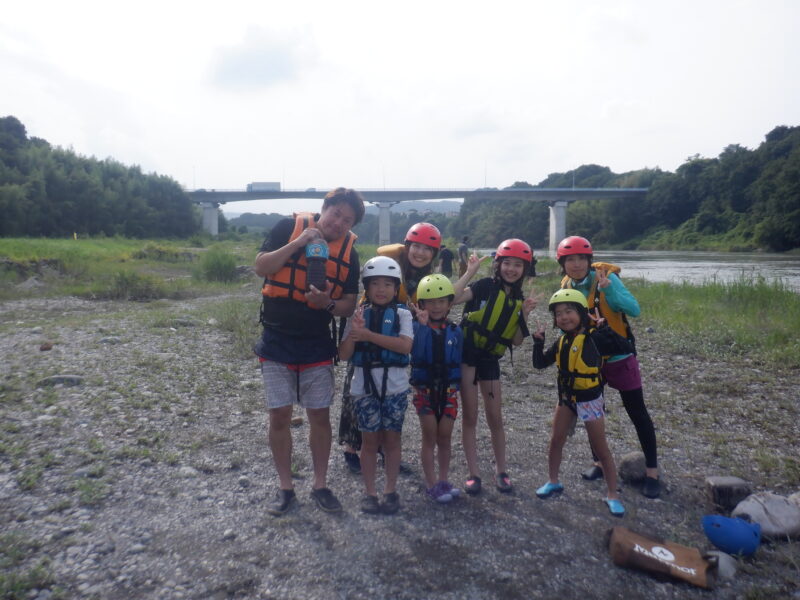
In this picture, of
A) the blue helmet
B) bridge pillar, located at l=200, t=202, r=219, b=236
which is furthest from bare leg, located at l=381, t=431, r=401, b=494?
bridge pillar, located at l=200, t=202, r=219, b=236

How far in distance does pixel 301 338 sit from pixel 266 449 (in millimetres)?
1682

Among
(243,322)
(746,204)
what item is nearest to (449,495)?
(243,322)

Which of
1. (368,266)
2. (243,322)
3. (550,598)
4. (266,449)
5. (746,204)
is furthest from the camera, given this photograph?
(746,204)

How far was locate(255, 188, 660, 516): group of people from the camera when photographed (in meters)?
3.39

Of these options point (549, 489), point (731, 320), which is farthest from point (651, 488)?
point (731, 320)

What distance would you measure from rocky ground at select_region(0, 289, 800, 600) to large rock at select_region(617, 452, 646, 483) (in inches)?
7.5

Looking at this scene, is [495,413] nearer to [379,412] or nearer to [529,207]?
[379,412]

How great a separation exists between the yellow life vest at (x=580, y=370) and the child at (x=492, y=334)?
1.13ft

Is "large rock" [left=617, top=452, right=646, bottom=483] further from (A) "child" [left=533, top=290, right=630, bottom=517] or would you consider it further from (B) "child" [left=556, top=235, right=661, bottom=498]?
(A) "child" [left=533, top=290, right=630, bottom=517]

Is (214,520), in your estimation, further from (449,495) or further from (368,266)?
(368,266)

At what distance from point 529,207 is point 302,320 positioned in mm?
73528

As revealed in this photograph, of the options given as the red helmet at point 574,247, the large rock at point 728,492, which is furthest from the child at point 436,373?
the large rock at point 728,492

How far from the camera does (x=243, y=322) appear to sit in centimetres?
1031

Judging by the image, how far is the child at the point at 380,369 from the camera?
348 centimetres
